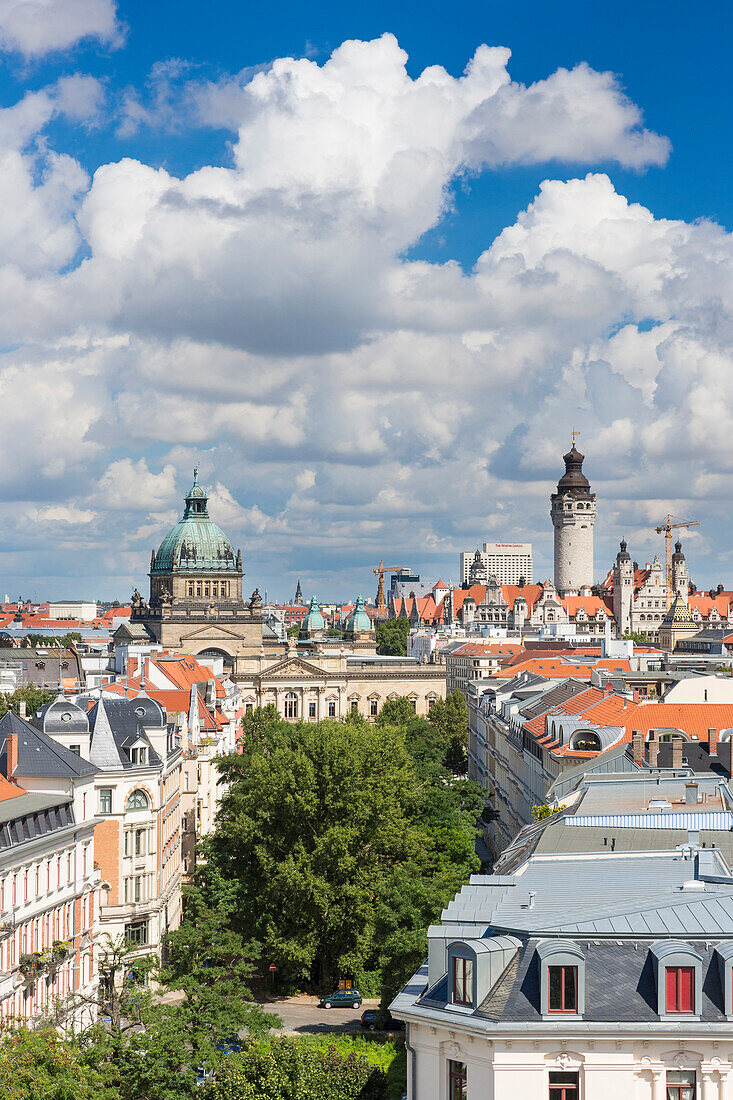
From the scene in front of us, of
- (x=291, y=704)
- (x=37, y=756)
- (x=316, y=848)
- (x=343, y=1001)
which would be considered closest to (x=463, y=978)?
(x=37, y=756)

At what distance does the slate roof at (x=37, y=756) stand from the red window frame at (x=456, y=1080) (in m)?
30.3

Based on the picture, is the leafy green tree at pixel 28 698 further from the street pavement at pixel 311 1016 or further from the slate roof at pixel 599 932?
the slate roof at pixel 599 932

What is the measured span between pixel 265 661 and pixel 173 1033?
5526 inches

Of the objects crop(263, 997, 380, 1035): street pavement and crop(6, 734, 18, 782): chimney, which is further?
crop(263, 997, 380, 1035): street pavement

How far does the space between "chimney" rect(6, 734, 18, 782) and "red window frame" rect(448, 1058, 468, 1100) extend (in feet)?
101

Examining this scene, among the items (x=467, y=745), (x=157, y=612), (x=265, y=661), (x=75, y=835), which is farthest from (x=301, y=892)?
(x=157, y=612)

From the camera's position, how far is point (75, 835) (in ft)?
171

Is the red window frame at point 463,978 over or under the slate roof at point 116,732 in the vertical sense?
under

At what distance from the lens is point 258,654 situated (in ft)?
597

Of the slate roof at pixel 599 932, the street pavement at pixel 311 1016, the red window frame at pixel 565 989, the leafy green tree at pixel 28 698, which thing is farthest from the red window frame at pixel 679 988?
the leafy green tree at pixel 28 698

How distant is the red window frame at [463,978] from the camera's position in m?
25.9

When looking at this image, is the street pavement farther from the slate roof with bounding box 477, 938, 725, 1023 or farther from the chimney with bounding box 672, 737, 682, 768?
the slate roof with bounding box 477, 938, 725, 1023

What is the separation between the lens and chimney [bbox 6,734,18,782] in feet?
174

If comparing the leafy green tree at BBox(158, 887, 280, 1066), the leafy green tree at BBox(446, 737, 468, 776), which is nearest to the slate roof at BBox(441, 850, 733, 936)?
the leafy green tree at BBox(158, 887, 280, 1066)
